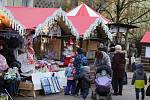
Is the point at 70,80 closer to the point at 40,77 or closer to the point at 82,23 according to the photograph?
the point at 40,77

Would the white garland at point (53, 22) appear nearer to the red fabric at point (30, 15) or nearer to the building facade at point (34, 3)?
the red fabric at point (30, 15)

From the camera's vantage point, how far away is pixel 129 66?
29891 mm

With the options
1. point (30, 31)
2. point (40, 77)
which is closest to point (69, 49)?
point (40, 77)

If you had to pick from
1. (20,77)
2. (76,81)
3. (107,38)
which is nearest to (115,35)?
(107,38)

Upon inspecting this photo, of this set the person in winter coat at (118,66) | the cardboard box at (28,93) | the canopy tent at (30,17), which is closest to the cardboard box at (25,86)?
the cardboard box at (28,93)

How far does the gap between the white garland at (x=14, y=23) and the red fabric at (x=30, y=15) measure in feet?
0.80

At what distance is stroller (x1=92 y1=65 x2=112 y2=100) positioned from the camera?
14.5m

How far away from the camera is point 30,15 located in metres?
16.8

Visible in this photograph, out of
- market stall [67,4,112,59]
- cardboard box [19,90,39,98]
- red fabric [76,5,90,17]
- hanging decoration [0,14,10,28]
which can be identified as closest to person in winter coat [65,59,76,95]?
cardboard box [19,90,39,98]

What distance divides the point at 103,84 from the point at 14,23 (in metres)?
3.61

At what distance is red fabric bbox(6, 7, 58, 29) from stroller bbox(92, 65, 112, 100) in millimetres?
2928

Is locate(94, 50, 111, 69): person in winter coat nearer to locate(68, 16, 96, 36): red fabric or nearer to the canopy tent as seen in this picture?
the canopy tent

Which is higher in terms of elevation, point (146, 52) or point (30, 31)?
point (30, 31)

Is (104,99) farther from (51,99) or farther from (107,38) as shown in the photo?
(107,38)
